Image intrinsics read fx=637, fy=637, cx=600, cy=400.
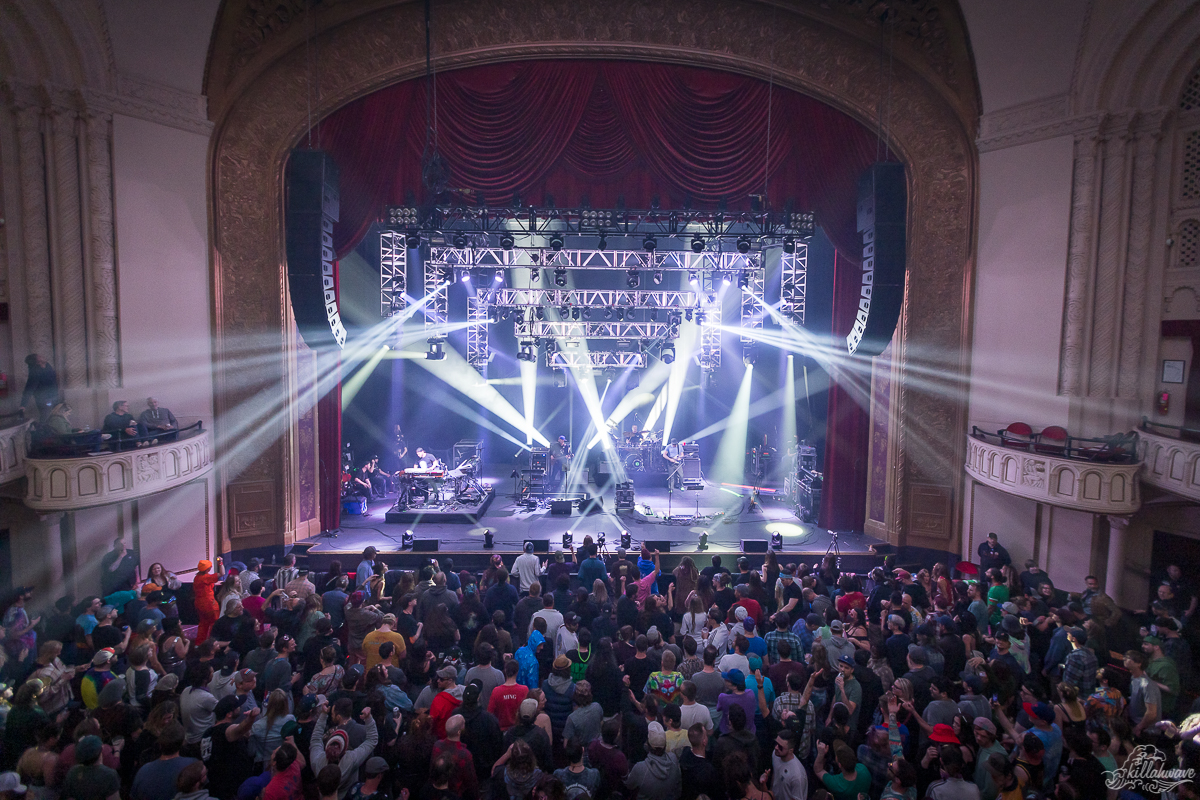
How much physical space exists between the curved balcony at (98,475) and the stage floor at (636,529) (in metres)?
2.95

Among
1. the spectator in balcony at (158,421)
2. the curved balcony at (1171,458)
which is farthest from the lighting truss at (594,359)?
the curved balcony at (1171,458)

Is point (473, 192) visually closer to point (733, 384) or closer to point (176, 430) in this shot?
point (176, 430)

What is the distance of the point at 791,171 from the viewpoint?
433 inches

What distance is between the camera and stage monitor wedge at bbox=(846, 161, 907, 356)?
27.5 ft

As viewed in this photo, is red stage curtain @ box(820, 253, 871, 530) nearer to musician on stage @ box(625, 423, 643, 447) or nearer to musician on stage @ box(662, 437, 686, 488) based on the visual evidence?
musician on stage @ box(662, 437, 686, 488)

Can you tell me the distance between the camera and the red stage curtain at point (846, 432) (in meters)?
12.1

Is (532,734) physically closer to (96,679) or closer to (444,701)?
(444,701)

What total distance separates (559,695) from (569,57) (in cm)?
1003

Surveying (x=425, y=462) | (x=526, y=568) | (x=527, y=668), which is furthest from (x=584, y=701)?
(x=425, y=462)

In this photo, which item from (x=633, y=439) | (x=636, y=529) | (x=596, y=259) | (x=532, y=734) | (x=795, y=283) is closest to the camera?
(x=532, y=734)

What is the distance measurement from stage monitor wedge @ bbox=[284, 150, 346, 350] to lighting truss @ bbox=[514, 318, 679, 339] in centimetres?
821

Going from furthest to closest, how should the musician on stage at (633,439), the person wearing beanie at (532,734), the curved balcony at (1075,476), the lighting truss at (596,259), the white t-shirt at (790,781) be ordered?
the musician on stage at (633,439) < the lighting truss at (596,259) < the curved balcony at (1075,476) < the person wearing beanie at (532,734) < the white t-shirt at (790,781)

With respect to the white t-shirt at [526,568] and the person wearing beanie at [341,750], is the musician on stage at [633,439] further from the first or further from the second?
the person wearing beanie at [341,750]

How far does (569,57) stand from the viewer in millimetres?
10750
